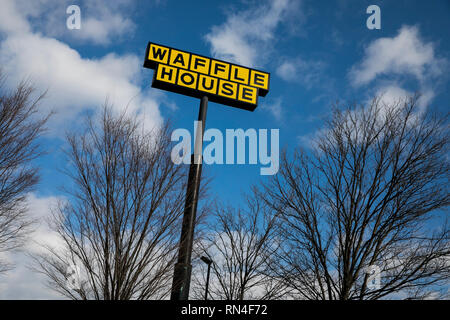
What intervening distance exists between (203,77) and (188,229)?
3932mm

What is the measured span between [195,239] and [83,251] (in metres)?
2.11

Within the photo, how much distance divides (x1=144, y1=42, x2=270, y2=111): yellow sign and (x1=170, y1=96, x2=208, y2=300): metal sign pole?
125cm

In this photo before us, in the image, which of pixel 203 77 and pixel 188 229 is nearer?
pixel 188 229

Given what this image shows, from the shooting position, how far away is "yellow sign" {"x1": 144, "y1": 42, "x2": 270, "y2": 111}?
24.8 ft

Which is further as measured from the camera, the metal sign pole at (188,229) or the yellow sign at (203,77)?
the yellow sign at (203,77)

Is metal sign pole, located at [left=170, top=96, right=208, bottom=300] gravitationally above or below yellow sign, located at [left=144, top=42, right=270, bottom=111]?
below

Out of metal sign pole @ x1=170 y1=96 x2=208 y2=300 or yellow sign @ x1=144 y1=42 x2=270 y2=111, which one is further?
yellow sign @ x1=144 y1=42 x2=270 y2=111

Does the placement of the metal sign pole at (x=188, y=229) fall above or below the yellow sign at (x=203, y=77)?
below

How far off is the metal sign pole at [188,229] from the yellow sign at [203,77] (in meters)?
1.25

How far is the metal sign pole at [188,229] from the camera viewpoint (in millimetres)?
5508

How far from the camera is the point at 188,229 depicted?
19.3 feet
